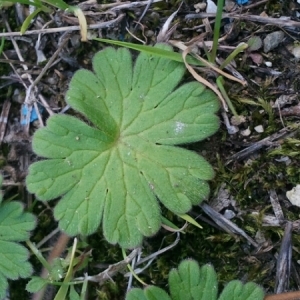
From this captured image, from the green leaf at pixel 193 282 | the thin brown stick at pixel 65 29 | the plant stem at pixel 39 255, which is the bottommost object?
the green leaf at pixel 193 282

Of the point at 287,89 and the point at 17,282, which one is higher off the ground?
the point at 287,89

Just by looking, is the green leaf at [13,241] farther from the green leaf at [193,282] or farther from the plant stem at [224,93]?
the plant stem at [224,93]

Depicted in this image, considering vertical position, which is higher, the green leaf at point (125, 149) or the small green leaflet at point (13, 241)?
the green leaf at point (125, 149)

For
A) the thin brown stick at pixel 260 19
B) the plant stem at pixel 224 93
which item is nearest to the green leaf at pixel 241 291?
the plant stem at pixel 224 93

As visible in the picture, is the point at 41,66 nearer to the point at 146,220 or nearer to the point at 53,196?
the point at 53,196

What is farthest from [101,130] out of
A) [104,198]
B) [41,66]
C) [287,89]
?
[287,89]

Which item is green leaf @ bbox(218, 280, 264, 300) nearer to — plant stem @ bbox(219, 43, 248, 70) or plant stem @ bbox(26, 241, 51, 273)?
plant stem @ bbox(26, 241, 51, 273)

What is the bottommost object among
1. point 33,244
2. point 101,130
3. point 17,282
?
point 17,282
